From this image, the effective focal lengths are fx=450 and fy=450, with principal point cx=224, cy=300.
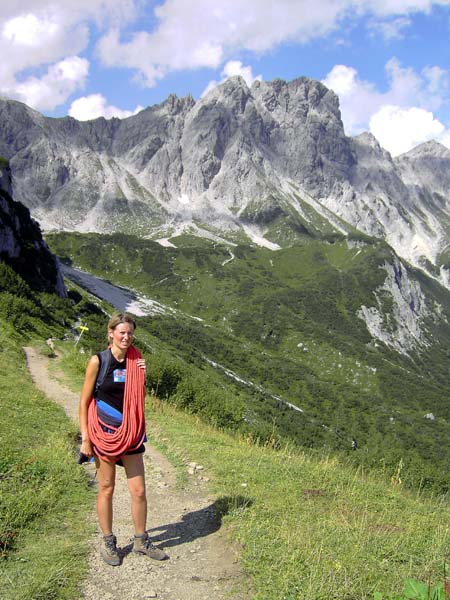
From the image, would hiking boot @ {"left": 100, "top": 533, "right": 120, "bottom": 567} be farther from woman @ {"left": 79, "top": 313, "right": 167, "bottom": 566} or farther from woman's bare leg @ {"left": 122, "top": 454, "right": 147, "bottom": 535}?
woman's bare leg @ {"left": 122, "top": 454, "right": 147, "bottom": 535}

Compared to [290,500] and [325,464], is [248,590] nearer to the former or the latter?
[290,500]

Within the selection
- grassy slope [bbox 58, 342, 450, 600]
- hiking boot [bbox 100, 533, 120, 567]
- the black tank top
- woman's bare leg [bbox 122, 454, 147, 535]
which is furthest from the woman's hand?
Answer: grassy slope [bbox 58, 342, 450, 600]

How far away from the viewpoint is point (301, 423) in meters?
98.5

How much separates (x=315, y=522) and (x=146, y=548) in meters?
3.19

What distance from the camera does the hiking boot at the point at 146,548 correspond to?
7172mm

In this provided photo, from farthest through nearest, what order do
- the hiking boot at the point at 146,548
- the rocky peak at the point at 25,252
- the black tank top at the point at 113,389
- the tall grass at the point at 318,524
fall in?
the rocky peak at the point at 25,252, the black tank top at the point at 113,389, the hiking boot at the point at 146,548, the tall grass at the point at 318,524

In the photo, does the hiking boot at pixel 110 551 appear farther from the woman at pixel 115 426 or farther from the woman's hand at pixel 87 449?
the woman's hand at pixel 87 449

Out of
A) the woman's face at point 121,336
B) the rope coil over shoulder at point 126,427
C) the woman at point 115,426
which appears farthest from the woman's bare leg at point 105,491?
the woman's face at point 121,336

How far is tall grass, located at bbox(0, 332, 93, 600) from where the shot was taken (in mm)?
6031

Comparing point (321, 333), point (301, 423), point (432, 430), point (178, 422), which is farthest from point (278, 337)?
point (178, 422)

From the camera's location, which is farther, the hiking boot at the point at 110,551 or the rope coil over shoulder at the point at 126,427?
the rope coil over shoulder at the point at 126,427

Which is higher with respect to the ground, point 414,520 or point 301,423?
point 414,520

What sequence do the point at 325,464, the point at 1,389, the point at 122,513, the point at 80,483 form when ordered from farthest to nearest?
the point at 1,389, the point at 325,464, the point at 80,483, the point at 122,513

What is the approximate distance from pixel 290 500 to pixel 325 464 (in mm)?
2975
